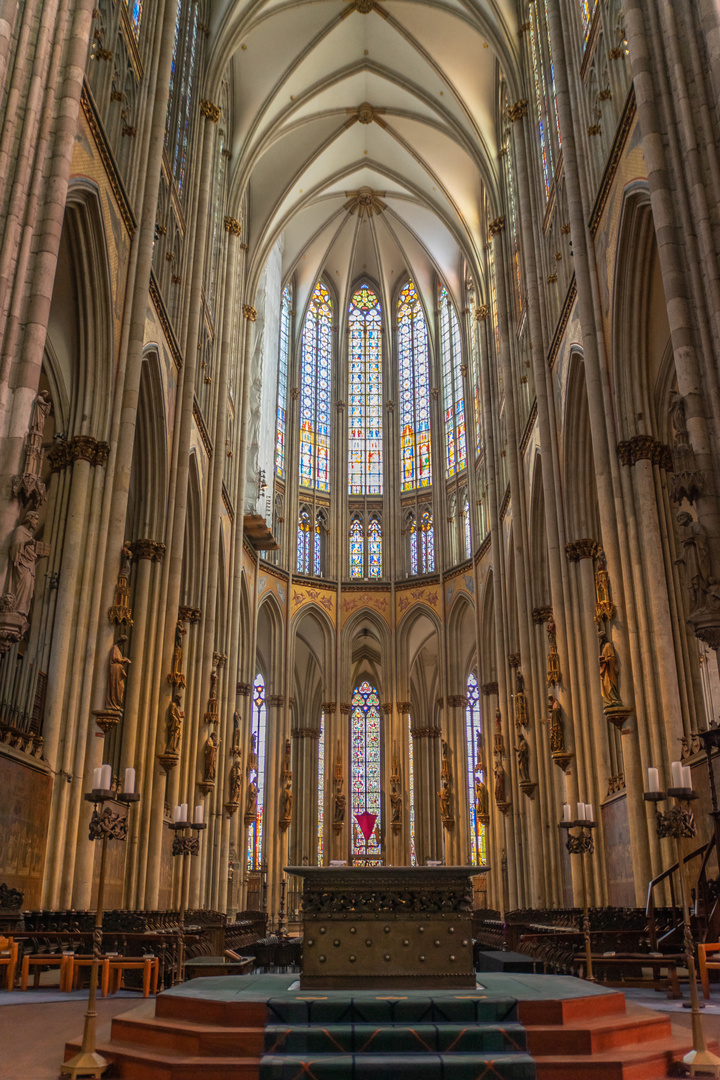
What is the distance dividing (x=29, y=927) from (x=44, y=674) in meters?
3.57

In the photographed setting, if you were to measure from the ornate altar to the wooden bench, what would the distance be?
9.83 ft

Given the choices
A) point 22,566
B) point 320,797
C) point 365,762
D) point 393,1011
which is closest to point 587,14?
point 22,566

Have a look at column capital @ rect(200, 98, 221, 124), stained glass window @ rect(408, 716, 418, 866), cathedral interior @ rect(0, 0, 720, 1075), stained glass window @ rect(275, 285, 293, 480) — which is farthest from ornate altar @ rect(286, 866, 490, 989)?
stained glass window @ rect(275, 285, 293, 480)

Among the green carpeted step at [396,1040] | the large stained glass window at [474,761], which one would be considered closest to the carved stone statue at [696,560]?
the green carpeted step at [396,1040]

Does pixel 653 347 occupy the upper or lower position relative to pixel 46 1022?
upper

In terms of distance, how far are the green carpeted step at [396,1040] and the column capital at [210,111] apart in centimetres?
2349

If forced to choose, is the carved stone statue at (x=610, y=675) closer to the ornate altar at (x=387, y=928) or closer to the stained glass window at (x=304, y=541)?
the ornate altar at (x=387, y=928)

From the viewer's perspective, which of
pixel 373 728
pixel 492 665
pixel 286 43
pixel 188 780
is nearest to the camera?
pixel 188 780

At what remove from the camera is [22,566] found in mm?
9867

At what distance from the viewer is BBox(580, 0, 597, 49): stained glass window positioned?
17500 mm

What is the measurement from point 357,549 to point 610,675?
23438 millimetres

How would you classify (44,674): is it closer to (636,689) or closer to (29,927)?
(29,927)

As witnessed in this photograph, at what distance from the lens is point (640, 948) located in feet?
38.0

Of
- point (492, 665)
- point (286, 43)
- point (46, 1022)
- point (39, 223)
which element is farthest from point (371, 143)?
point (46, 1022)
